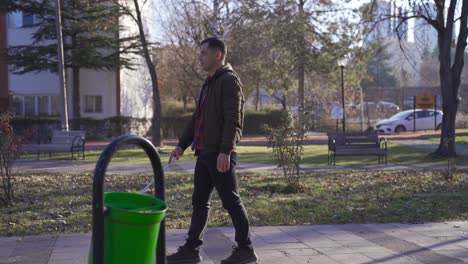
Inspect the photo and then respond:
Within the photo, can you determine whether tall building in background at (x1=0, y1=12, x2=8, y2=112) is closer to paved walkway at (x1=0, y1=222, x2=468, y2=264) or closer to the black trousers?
paved walkway at (x1=0, y1=222, x2=468, y2=264)

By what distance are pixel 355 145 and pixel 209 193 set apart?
1157cm

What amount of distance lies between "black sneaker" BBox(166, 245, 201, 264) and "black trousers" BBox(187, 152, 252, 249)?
5 centimetres

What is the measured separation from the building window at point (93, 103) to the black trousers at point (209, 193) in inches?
1121

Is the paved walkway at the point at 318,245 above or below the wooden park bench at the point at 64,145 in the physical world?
below

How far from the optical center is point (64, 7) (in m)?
27.8

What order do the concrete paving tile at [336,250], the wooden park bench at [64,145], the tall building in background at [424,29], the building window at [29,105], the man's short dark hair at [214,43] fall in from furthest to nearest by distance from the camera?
the building window at [29,105] → the wooden park bench at [64,145] → the tall building in background at [424,29] → the concrete paving tile at [336,250] → the man's short dark hair at [214,43]

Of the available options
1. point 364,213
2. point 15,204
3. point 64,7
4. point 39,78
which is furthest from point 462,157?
point 39,78

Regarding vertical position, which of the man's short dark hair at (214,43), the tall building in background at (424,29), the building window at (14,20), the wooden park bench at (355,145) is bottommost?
the wooden park bench at (355,145)

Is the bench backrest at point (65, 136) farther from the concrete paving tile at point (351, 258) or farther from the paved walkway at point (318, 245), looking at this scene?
the concrete paving tile at point (351, 258)

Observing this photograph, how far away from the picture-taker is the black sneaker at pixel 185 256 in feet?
17.0

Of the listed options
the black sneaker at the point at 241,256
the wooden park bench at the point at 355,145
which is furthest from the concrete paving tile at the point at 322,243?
the wooden park bench at the point at 355,145

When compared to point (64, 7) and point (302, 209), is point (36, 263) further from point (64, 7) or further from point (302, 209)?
point (64, 7)

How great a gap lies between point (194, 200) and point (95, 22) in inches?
900

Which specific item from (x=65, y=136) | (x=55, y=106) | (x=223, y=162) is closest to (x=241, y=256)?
(x=223, y=162)
